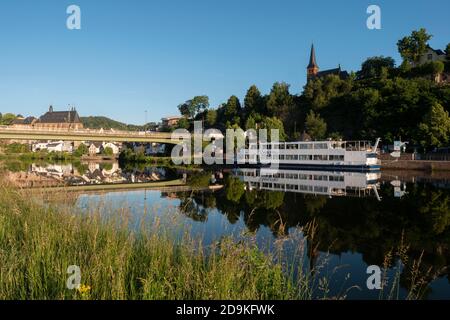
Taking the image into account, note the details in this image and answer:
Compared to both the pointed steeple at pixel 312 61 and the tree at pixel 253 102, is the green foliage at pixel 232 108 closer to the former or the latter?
the tree at pixel 253 102

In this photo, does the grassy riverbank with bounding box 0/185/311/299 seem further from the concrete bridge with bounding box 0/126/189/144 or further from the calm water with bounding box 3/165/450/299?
the concrete bridge with bounding box 0/126/189/144

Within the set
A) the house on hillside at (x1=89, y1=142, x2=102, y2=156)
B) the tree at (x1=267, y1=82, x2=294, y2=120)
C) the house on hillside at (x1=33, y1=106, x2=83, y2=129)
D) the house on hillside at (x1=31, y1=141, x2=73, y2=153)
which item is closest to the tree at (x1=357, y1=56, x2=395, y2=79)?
the tree at (x1=267, y1=82, x2=294, y2=120)

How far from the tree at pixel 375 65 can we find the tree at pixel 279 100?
18575 mm

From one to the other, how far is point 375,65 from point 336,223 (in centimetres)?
7824

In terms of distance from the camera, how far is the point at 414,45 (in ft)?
240

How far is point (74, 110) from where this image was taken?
136125 mm

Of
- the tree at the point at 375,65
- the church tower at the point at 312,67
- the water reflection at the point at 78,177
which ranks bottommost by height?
the water reflection at the point at 78,177

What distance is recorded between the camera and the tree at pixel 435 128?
45.3 metres

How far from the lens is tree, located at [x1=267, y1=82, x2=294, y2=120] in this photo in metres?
81.7

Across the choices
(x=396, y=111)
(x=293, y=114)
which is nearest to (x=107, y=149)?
(x=293, y=114)

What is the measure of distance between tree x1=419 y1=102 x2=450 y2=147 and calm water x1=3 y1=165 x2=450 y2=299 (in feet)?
66.2

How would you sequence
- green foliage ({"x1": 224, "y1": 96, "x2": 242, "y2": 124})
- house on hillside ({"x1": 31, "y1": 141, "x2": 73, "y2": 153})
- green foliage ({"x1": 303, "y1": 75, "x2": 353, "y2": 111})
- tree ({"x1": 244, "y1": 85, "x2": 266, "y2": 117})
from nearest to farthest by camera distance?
1. green foliage ({"x1": 303, "y1": 75, "x2": 353, "y2": 111})
2. tree ({"x1": 244, "y1": 85, "x2": 266, "y2": 117})
3. green foliage ({"x1": 224, "y1": 96, "x2": 242, "y2": 124})
4. house on hillside ({"x1": 31, "y1": 141, "x2": 73, "y2": 153})

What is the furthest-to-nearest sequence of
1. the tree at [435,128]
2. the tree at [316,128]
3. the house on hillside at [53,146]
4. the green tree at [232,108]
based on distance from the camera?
the house on hillside at [53,146], the green tree at [232,108], the tree at [316,128], the tree at [435,128]

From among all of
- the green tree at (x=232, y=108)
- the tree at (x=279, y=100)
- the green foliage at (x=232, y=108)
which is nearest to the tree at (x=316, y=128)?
the tree at (x=279, y=100)
